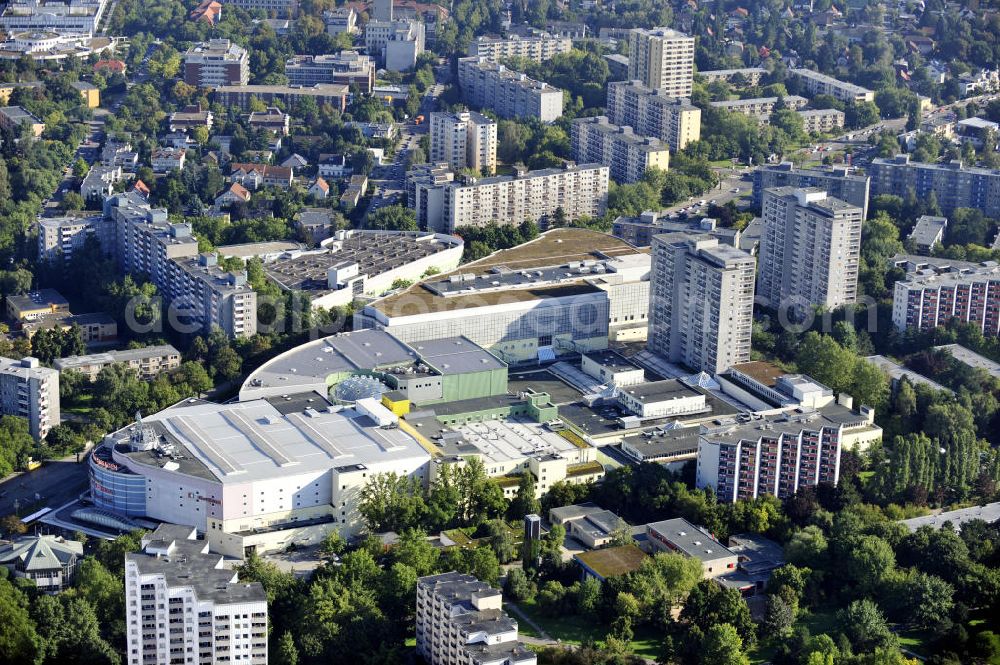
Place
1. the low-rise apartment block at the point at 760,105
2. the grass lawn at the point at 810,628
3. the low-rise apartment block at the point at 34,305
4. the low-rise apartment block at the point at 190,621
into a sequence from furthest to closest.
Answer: the low-rise apartment block at the point at 760,105 → the low-rise apartment block at the point at 34,305 → the grass lawn at the point at 810,628 → the low-rise apartment block at the point at 190,621

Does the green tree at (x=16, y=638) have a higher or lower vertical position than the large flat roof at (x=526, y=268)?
lower

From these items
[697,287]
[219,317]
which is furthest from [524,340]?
[219,317]

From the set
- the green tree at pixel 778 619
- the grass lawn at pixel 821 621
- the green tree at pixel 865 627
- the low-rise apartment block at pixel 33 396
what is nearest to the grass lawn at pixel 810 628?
the grass lawn at pixel 821 621

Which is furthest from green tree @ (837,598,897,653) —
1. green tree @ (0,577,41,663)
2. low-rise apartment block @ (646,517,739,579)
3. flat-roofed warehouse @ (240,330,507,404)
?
green tree @ (0,577,41,663)

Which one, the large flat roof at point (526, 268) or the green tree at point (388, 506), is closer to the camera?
the green tree at point (388, 506)

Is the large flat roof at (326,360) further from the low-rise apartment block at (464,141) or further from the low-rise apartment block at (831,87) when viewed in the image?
the low-rise apartment block at (831,87)

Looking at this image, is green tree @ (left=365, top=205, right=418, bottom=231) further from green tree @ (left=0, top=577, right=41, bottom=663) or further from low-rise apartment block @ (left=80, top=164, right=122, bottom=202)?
green tree @ (left=0, top=577, right=41, bottom=663)

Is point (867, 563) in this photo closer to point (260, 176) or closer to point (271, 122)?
point (260, 176)
